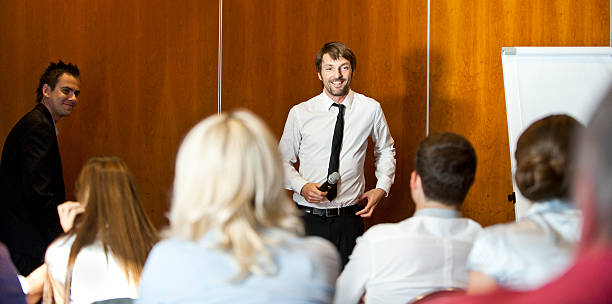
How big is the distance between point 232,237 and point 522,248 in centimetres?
70

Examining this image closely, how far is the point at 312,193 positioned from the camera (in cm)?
377

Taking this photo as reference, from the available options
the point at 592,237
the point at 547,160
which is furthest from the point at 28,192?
the point at 592,237

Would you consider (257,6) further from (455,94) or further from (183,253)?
(183,253)

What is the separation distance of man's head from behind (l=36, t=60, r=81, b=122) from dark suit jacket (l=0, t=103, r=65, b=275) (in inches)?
9.7

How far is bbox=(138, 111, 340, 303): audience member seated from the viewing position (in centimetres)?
141

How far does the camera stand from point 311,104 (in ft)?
13.5

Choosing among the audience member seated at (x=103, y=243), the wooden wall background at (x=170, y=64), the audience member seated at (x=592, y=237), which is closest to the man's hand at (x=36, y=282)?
the audience member seated at (x=103, y=243)

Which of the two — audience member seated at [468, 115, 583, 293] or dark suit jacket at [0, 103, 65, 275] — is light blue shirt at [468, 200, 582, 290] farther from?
dark suit jacket at [0, 103, 65, 275]

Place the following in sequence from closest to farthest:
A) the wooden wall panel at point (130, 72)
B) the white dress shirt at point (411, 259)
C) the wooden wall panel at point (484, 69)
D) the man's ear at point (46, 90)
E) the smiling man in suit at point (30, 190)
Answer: the white dress shirt at point (411, 259), the smiling man in suit at point (30, 190), the man's ear at point (46, 90), the wooden wall panel at point (484, 69), the wooden wall panel at point (130, 72)

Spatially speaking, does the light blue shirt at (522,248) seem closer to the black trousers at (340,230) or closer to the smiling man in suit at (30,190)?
the black trousers at (340,230)

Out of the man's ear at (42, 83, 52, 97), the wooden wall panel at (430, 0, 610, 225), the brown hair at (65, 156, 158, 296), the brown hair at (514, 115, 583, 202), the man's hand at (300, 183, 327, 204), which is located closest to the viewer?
the brown hair at (514, 115, 583, 202)

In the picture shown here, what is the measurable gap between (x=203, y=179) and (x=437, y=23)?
324cm

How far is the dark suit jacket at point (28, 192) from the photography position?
3554 millimetres

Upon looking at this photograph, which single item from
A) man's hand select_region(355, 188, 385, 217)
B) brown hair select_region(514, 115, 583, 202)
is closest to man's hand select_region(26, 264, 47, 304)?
brown hair select_region(514, 115, 583, 202)
